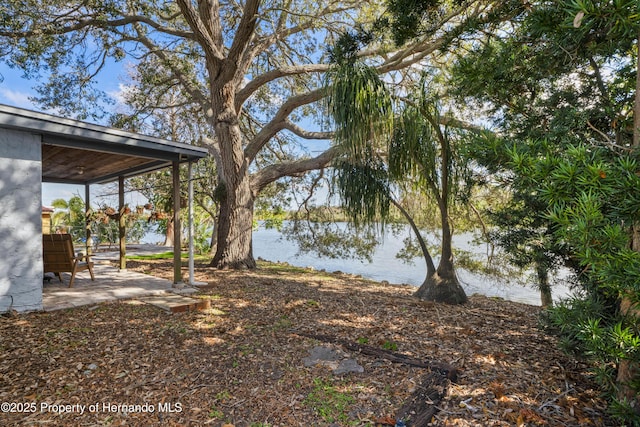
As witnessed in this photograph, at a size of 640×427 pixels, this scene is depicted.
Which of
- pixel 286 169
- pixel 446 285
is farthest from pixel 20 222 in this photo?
pixel 446 285

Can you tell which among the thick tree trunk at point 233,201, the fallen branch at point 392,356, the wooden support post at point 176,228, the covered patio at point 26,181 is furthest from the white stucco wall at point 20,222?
→ the fallen branch at point 392,356

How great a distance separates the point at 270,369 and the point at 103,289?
4.24 m

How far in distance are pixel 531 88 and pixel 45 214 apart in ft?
51.3

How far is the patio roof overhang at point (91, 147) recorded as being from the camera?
4.31 m

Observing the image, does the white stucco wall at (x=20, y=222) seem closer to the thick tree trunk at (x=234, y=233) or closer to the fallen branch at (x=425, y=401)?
the thick tree trunk at (x=234, y=233)

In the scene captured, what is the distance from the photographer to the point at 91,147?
4969 mm

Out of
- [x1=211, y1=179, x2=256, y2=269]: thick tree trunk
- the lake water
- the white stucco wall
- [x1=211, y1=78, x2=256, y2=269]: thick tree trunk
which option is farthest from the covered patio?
the lake water

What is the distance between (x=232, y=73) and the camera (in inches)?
275

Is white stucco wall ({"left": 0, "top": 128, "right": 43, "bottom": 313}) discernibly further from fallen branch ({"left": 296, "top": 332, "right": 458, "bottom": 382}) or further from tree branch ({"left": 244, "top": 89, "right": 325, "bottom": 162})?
tree branch ({"left": 244, "top": 89, "right": 325, "bottom": 162})

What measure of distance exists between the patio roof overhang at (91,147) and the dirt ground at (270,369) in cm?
247

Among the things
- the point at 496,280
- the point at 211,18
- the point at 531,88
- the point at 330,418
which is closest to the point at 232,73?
the point at 211,18

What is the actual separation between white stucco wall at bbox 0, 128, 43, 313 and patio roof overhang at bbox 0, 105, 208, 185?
0.28m

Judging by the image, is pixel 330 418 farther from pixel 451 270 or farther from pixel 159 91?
pixel 159 91

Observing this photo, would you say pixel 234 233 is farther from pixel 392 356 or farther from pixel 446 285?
pixel 392 356
